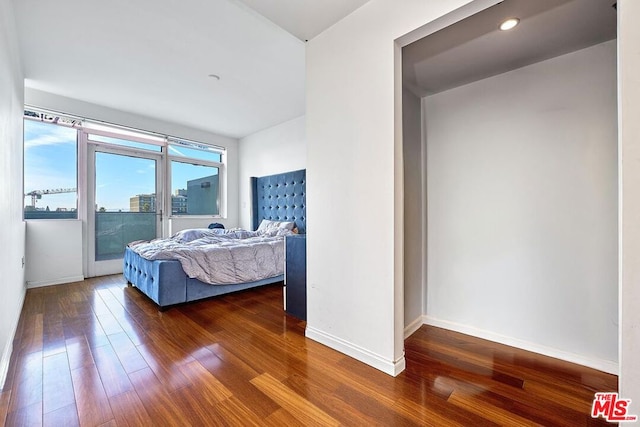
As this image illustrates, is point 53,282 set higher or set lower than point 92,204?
lower

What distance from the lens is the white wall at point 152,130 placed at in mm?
3559

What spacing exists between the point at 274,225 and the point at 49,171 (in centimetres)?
326

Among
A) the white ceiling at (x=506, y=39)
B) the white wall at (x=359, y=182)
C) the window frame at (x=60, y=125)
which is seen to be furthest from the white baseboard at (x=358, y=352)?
the window frame at (x=60, y=125)

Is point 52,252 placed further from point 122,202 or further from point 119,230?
A: point 122,202

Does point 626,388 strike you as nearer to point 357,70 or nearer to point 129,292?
point 357,70

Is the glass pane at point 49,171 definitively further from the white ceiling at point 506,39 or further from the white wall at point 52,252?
the white ceiling at point 506,39

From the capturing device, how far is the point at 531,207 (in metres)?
1.96

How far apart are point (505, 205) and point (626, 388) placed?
1376 millimetres

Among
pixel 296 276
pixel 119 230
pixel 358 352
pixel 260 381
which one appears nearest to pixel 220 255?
pixel 296 276

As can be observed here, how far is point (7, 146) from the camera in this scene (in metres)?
1.89

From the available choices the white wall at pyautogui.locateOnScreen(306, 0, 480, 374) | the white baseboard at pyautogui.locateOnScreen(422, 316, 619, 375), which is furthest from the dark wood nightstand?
the white baseboard at pyautogui.locateOnScreen(422, 316, 619, 375)

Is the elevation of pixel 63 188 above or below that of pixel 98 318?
above

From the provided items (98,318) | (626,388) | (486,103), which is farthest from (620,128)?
(98,318)

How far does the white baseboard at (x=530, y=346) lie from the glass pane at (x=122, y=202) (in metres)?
4.72
